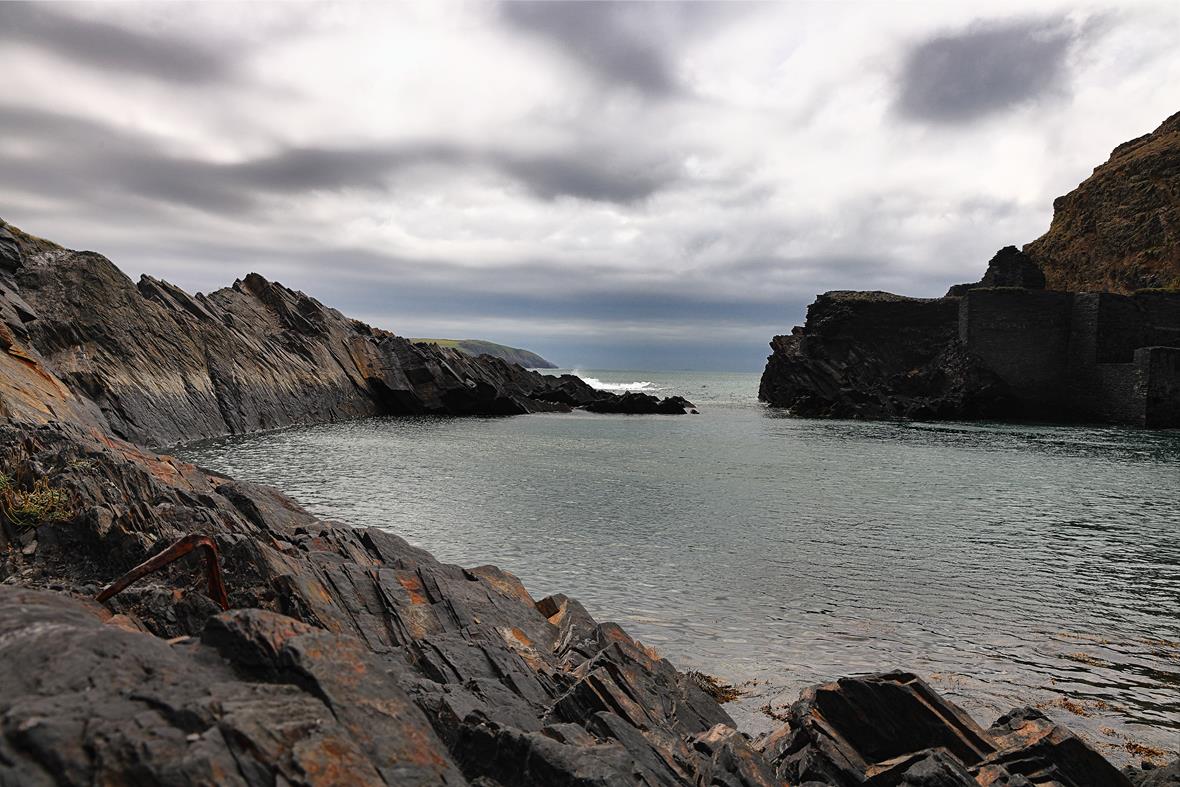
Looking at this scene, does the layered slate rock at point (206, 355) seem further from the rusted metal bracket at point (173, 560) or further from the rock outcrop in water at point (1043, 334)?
the rock outcrop in water at point (1043, 334)

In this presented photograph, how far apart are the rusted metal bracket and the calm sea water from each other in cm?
689

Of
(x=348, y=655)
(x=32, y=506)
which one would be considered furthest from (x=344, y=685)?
(x=32, y=506)

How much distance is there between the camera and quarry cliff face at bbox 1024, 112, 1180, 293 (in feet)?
286

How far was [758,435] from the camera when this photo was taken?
59312 mm

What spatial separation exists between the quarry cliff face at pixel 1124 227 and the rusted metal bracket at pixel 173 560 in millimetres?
105340

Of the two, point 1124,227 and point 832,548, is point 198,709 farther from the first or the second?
point 1124,227

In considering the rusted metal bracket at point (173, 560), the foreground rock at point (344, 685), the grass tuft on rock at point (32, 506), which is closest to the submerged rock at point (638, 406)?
the foreground rock at point (344, 685)

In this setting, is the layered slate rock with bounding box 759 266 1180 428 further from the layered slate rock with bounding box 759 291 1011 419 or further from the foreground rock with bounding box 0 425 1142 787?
the foreground rock with bounding box 0 425 1142 787

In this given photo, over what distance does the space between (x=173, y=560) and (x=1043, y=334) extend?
88.8 meters

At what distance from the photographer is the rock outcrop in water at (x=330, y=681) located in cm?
374

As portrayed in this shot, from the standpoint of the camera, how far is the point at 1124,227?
9262 centimetres

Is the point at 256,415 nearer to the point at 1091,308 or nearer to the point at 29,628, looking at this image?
the point at 29,628

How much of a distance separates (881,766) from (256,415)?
5327cm

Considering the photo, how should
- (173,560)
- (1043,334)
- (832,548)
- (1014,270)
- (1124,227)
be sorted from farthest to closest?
(1124,227) < (1014,270) < (1043,334) < (832,548) < (173,560)
